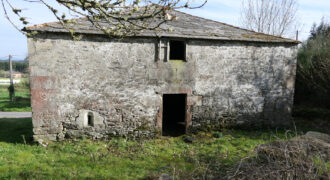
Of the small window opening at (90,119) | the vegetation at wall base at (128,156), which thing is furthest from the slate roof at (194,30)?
the vegetation at wall base at (128,156)

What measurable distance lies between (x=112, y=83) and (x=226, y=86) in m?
3.97

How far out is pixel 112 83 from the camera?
6879 mm

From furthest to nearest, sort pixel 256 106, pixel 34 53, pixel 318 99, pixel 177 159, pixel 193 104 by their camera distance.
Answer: pixel 318 99
pixel 256 106
pixel 193 104
pixel 34 53
pixel 177 159

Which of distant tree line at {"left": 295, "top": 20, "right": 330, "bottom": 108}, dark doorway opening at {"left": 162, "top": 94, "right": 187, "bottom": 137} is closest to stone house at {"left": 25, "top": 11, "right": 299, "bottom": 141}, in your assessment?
dark doorway opening at {"left": 162, "top": 94, "right": 187, "bottom": 137}

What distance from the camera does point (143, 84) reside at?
7.11 meters

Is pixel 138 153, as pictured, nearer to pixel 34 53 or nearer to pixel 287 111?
pixel 34 53

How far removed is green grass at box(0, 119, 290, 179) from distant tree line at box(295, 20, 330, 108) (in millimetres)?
5312

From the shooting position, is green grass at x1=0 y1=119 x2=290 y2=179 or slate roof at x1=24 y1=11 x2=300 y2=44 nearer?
green grass at x1=0 y1=119 x2=290 y2=179

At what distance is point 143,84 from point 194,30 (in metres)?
2.55

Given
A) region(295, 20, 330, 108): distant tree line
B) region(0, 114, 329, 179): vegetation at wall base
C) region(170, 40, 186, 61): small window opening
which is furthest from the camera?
region(295, 20, 330, 108): distant tree line

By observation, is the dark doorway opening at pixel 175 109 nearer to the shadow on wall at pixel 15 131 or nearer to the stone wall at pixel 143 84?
the stone wall at pixel 143 84

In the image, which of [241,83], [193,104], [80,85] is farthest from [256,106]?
[80,85]

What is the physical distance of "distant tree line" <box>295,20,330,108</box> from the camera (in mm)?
10464

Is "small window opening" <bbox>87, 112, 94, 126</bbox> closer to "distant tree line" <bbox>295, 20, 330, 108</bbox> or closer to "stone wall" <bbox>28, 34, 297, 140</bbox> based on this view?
"stone wall" <bbox>28, 34, 297, 140</bbox>
